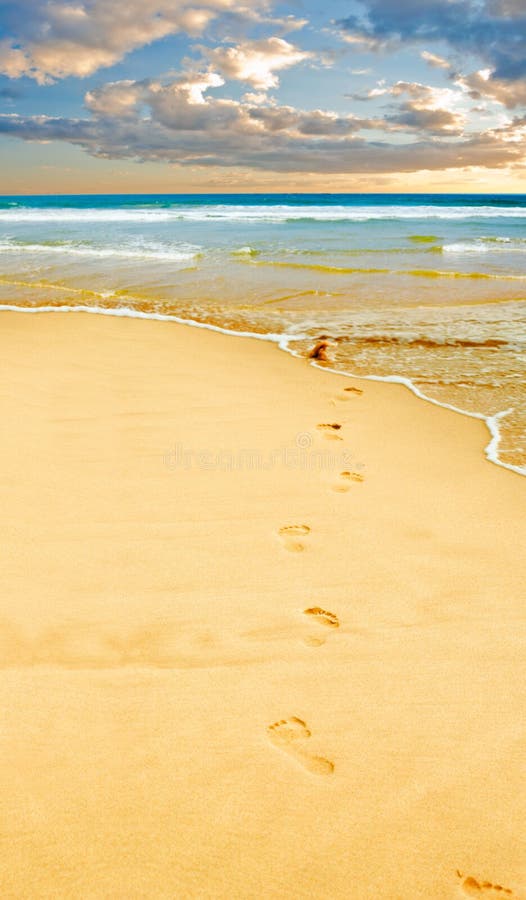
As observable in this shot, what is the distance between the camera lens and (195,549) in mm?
2947

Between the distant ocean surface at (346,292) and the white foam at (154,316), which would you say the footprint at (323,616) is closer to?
the distant ocean surface at (346,292)

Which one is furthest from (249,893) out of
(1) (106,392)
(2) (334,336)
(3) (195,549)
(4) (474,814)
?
(2) (334,336)

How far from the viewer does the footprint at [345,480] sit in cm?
362

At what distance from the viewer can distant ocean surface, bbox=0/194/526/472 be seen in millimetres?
6172

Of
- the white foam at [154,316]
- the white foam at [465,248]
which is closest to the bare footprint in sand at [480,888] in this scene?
the white foam at [154,316]

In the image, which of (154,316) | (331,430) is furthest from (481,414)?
(154,316)

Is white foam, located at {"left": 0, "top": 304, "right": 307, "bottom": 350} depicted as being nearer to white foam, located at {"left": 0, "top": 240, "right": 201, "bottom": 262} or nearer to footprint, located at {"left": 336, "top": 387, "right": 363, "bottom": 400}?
footprint, located at {"left": 336, "top": 387, "right": 363, "bottom": 400}

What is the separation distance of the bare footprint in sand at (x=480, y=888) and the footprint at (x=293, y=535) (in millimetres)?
1554

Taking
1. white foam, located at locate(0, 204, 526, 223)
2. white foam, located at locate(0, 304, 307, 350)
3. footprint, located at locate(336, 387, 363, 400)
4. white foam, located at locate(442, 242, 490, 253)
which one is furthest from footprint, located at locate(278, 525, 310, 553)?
white foam, located at locate(0, 204, 526, 223)

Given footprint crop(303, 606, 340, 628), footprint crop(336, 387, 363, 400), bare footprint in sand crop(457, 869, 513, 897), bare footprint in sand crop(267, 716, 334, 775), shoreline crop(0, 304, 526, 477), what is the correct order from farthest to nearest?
footprint crop(336, 387, 363, 400) → shoreline crop(0, 304, 526, 477) → footprint crop(303, 606, 340, 628) → bare footprint in sand crop(267, 716, 334, 775) → bare footprint in sand crop(457, 869, 513, 897)

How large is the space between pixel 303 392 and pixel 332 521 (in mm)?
2356

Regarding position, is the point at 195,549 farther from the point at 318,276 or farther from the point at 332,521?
the point at 318,276

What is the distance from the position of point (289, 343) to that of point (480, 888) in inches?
235

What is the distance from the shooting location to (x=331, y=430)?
4.56 meters
